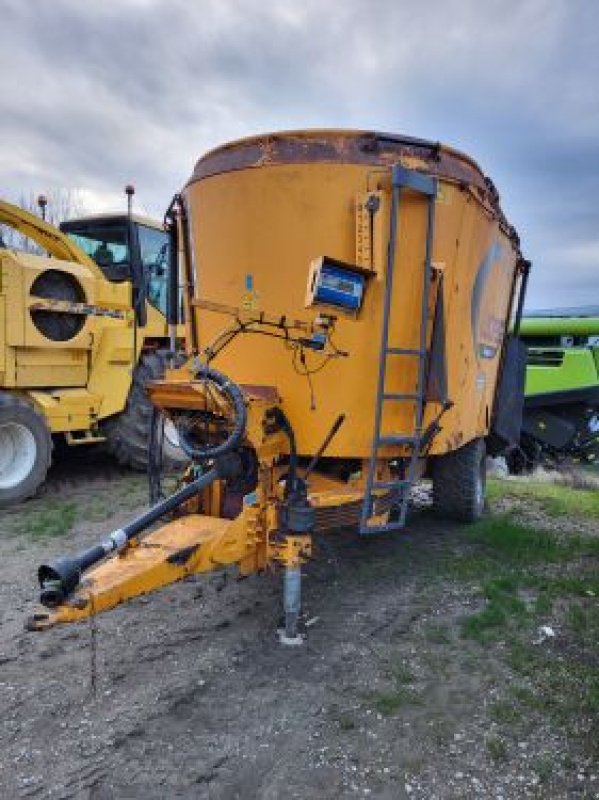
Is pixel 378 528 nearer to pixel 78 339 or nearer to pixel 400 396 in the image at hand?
pixel 400 396

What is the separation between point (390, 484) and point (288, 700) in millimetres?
1300

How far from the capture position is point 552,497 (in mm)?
7336

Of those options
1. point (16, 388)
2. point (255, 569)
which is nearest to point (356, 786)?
point (255, 569)

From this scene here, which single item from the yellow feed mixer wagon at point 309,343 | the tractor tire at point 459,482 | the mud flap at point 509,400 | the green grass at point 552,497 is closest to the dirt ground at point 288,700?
the yellow feed mixer wagon at point 309,343

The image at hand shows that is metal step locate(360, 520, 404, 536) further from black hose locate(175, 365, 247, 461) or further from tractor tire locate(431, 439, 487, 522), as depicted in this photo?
tractor tire locate(431, 439, 487, 522)

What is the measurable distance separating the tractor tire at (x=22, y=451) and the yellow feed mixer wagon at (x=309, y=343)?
2688 millimetres

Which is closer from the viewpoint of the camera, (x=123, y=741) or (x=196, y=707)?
(x=123, y=741)

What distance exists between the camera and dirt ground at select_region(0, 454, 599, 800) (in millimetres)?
2625

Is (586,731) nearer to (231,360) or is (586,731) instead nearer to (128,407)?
(231,360)

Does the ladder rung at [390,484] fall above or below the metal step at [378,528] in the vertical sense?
above

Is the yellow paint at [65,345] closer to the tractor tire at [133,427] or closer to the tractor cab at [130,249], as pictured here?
the tractor tire at [133,427]

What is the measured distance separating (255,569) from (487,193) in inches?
106

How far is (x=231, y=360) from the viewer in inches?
160

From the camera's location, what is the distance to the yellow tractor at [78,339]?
630 cm
